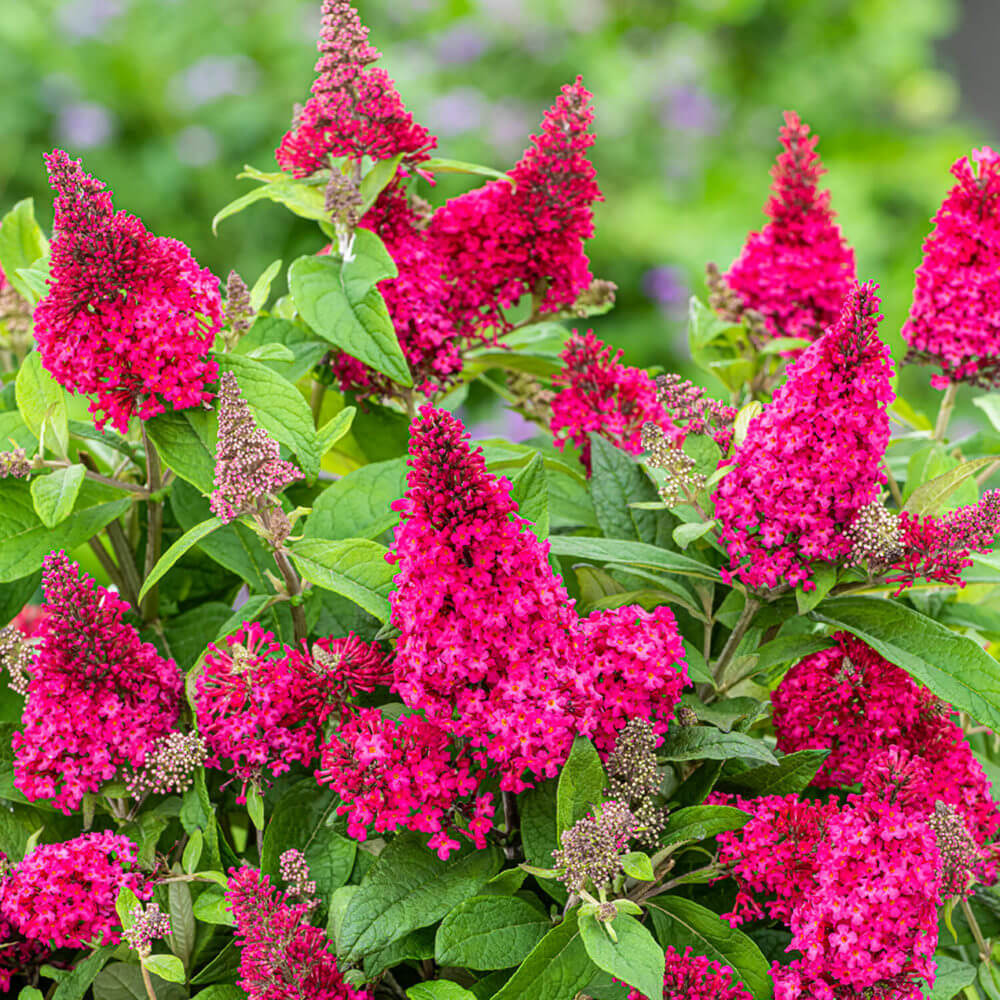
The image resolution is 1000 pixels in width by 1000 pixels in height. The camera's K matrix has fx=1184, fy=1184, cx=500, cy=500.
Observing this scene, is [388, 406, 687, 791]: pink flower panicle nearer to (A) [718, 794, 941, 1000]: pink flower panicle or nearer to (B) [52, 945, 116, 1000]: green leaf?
(A) [718, 794, 941, 1000]: pink flower panicle

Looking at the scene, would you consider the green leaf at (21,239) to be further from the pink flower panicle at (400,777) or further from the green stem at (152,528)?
the pink flower panicle at (400,777)

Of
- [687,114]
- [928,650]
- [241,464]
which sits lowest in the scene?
[928,650]

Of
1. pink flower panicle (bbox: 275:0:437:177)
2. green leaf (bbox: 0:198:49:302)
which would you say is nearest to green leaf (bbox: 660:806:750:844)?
pink flower panicle (bbox: 275:0:437:177)

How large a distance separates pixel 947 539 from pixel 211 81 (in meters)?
4.03

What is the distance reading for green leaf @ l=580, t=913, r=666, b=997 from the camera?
0.65 metres

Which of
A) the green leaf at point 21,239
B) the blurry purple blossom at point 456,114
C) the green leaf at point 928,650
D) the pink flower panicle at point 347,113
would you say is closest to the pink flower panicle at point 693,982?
the green leaf at point 928,650

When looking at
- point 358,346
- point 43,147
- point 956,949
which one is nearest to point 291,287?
point 358,346

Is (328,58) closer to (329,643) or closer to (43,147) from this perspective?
(329,643)

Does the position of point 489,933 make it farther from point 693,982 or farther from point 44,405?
point 44,405

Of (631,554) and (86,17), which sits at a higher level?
(86,17)

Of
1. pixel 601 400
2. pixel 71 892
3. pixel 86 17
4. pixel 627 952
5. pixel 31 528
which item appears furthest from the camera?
pixel 86 17

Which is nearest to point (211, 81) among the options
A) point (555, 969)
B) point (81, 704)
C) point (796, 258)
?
point (796, 258)

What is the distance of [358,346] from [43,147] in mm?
3825

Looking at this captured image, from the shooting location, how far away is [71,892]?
774mm
